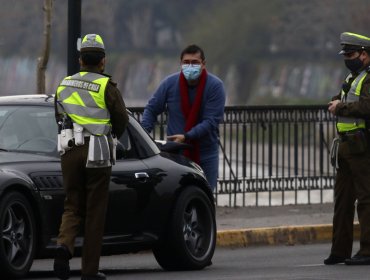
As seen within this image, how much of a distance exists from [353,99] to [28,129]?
270 cm

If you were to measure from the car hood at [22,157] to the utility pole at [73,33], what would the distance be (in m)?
4.01

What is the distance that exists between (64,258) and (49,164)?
1.04 meters

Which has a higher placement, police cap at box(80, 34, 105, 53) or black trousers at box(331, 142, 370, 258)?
police cap at box(80, 34, 105, 53)

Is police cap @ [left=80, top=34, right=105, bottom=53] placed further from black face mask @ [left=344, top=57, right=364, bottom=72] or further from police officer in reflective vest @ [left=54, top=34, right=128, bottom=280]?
black face mask @ [left=344, top=57, right=364, bottom=72]

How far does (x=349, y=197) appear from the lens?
480 inches

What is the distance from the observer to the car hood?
10726 millimetres

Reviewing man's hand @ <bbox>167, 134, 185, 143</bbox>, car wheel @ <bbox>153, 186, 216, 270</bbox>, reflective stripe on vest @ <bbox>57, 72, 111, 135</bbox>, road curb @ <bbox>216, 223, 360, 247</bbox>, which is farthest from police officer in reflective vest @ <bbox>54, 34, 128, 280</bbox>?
road curb @ <bbox>216, 223, 360, 247</bbox>

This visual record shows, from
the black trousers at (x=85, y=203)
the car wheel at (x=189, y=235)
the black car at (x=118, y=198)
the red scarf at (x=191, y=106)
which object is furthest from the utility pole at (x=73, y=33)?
the black trousers at (x=85, y=203)

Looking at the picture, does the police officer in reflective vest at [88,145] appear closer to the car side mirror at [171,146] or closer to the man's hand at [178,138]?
the car side mirror at [171,146]

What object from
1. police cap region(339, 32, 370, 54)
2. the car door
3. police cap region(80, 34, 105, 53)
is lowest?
the car door

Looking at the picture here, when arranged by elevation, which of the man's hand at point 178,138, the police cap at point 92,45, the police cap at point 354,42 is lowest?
the man's hand at point 178,138

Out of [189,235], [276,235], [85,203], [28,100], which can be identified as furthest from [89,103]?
[276,235]

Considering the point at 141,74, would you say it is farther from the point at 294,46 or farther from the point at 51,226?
the point at 51,226

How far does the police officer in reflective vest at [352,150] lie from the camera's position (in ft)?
39.3
